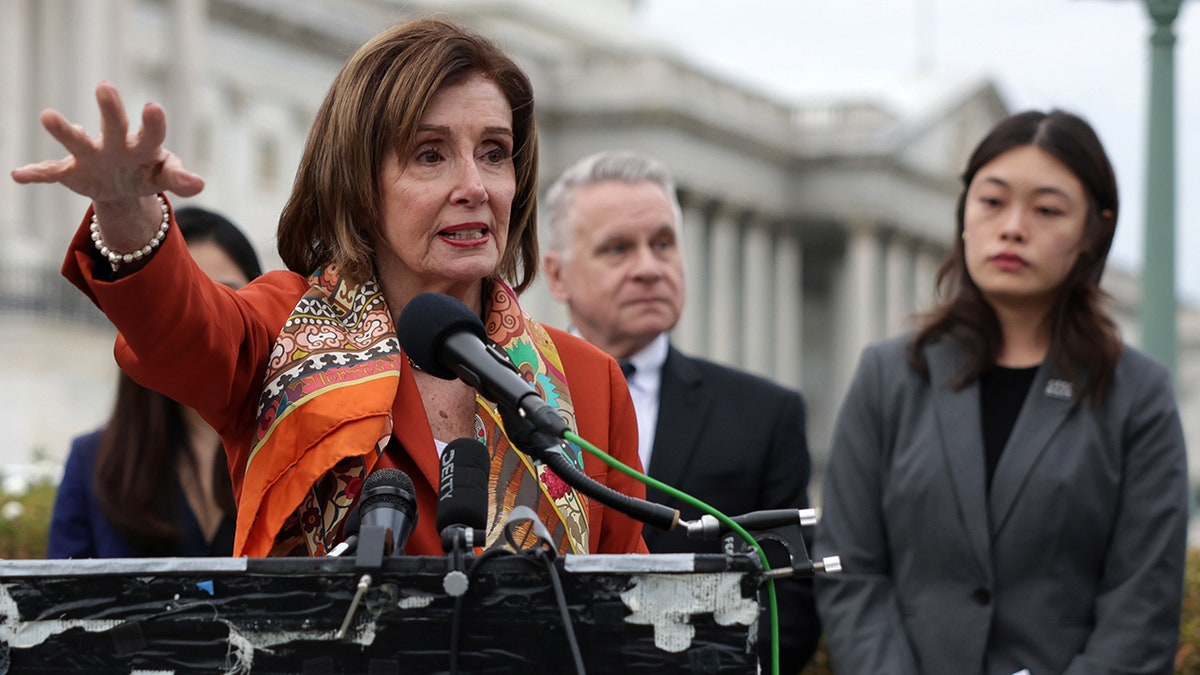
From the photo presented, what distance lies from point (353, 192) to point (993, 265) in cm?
262

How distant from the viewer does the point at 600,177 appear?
269 inches

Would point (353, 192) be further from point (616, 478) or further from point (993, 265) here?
point (993, 265)

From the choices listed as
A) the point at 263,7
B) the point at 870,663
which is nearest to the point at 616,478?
the point at 870,663

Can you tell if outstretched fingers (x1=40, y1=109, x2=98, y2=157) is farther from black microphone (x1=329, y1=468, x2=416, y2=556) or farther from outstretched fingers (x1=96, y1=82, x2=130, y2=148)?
black microphone (x1=329, y1=468, x2=416, y2=556)

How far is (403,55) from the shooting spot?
3637 millimetres

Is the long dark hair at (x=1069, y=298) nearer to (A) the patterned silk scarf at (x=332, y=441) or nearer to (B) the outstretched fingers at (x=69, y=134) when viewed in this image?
(A) the patterned silk scarf at (x=332, y=441)

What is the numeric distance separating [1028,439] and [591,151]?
6120cm

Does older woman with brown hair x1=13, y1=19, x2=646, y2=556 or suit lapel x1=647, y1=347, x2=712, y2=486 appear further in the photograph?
suit lapel x1=647, y1=347, x2=712, y2=486

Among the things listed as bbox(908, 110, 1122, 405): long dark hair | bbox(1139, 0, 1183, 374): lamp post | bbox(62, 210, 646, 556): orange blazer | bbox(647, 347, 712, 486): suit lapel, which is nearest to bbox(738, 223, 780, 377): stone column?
bbox(1139, 0, 1183, 374): lamp post

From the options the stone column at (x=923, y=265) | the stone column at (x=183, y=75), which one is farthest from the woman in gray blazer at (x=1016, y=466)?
the stone column at (x=923, y=265)

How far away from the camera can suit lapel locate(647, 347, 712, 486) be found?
6207mm

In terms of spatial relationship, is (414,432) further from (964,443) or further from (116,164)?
(964,443)

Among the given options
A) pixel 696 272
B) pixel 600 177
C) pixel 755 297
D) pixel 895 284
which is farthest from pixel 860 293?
pixel 600 177

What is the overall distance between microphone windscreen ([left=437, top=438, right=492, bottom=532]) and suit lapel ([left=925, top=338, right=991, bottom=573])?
2728mm
